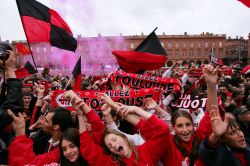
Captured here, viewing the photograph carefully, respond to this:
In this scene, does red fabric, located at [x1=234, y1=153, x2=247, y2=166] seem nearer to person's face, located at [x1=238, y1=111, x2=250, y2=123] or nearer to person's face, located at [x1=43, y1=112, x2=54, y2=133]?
person's face, located at [x1=238, y1=111, x2=250, y2=123]

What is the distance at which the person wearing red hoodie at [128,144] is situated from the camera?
2809 millimetres

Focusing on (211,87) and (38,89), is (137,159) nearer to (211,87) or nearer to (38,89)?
(211,87)

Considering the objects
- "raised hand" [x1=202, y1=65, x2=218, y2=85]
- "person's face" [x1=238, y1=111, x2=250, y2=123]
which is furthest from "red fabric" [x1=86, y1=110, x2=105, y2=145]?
"person's face" [x1=238, y1=111, x2=250, y2=123]

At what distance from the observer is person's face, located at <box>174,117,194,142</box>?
10.3 ft

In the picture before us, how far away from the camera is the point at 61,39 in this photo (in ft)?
18.6

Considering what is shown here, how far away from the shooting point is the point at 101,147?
3.00 metres

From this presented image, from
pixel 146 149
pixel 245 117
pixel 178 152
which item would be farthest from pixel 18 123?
pixel 245 117

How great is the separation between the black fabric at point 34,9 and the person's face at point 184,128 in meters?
3.43

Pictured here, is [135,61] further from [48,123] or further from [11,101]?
[11,101]

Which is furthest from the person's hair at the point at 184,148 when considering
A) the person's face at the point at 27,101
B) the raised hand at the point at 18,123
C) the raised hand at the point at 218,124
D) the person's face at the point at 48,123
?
the person's face at the point at 27,101

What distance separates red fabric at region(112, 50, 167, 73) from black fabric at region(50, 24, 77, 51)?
95 centimetres

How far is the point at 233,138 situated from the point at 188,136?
581 mm

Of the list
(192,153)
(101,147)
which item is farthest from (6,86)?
(192,153)

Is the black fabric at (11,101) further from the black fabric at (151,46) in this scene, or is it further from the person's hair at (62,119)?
the black fabric at (151,46)
